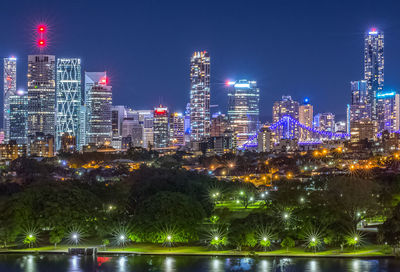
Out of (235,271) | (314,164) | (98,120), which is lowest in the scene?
(235,271)

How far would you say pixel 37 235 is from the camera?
1332 inches

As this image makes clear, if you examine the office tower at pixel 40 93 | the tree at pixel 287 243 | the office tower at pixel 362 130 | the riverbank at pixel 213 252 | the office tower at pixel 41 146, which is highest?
the office tower at pixel 40 93

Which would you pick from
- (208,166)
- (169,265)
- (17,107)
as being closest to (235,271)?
(169,265)

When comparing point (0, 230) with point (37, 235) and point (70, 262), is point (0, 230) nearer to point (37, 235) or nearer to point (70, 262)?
point (37, 235)

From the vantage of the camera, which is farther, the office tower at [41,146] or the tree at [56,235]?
the office tower at [41,146]

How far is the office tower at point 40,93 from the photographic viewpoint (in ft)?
527

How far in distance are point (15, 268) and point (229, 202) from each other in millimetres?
25903

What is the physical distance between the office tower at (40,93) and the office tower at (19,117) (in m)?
2.45

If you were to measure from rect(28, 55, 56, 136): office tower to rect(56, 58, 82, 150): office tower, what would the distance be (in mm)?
6582

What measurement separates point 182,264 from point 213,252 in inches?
99.1

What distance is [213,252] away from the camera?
31.0 m

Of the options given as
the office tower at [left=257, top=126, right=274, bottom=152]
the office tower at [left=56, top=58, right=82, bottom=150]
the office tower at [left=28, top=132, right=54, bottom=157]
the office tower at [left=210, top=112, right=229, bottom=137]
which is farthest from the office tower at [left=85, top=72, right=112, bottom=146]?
the office tower at [left=257, top=126, right=274, bottom=152]

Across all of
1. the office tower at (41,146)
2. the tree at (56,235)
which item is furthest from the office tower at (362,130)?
the tree at (56,235)

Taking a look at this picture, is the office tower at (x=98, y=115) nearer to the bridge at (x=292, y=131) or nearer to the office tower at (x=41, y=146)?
the office tower at (x=41, y=146)
